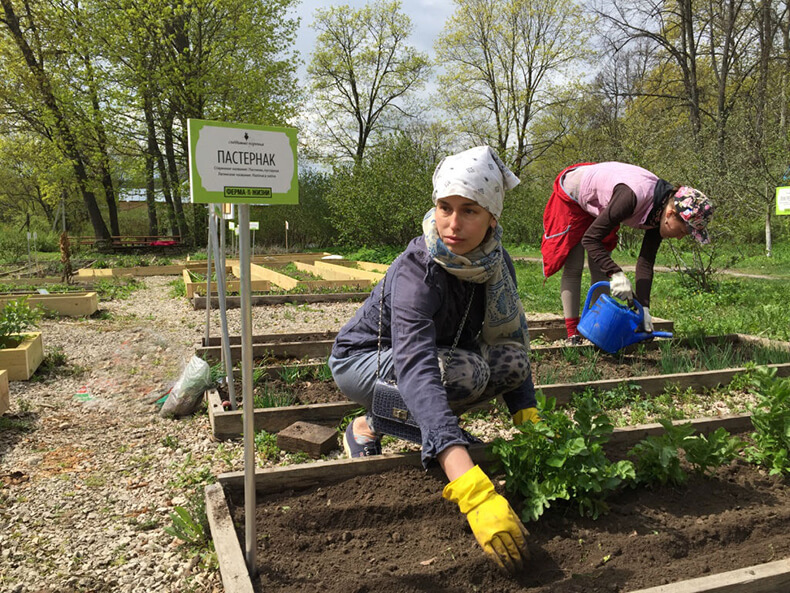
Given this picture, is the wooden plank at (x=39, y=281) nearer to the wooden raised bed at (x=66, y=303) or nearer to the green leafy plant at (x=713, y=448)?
the wooden raised bed at (x=66, y=303)

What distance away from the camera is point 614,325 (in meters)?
3.96

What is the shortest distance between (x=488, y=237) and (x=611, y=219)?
2.07 meters

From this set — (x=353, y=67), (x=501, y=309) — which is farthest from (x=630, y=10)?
(x=501, y=309)

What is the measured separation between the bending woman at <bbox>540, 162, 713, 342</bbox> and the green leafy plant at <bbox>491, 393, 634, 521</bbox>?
2.10 meters

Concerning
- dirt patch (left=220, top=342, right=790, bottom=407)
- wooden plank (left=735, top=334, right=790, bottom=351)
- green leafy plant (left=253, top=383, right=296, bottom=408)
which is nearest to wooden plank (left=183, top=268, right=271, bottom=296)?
dirt patch (left=220, top=342, right=790, bottom=407)

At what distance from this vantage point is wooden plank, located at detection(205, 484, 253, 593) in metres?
1.55

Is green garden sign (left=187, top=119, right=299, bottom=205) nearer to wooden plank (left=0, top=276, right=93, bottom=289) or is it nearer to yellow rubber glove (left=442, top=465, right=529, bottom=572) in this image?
yellow rubber glove (left=442, top=465, right=529, bottom=572)

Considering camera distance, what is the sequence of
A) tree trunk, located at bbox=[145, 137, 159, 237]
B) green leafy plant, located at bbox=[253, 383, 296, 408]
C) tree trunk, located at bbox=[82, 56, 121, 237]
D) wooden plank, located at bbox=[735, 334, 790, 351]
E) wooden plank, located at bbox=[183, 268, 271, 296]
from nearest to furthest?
1. green leafy plant, located at bbox=[253, 383, 296, 408]
2. wooden plank, located at bbox=[735, 334, 790, 351]
3. wooden plank, located at bbox=[183, 268, 271, 296]
4. tree trunk, located at bbox=[82, 56, 121, 237]
5. tree trunk, located at bbox=[145, 137, 159, 237]

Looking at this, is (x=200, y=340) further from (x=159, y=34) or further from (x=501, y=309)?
(x=159, y=34)

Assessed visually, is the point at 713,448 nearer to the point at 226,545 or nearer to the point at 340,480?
the point at 340,480

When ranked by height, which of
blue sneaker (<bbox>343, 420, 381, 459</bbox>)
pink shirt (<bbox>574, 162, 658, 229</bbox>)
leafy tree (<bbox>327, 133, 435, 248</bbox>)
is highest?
leafy tree (<bbox>327, 133, 435, 248</bbox>)

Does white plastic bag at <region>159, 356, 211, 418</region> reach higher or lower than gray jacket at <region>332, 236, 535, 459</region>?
lower

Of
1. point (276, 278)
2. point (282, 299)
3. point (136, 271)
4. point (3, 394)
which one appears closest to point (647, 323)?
point (3, 394)

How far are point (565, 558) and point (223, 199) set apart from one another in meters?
1.57
